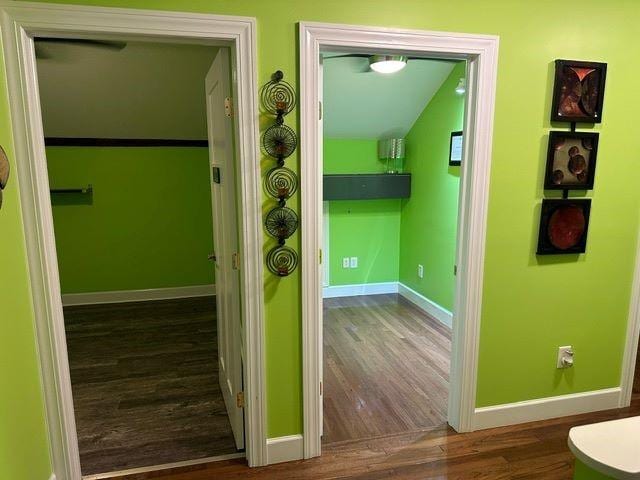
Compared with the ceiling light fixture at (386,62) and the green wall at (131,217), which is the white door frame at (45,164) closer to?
the ceiling light fixture at (386,62)

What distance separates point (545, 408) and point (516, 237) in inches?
40.7

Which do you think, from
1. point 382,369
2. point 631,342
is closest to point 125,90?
point 382,369

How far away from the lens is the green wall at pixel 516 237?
1.69 meters

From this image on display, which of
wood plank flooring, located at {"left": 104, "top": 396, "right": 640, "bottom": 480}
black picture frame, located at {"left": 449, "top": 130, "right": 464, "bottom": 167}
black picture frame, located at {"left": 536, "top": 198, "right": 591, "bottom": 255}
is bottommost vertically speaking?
wood plank flooring, located at {"left": 104, "top": 396, "right": 640, "bottom": 480}

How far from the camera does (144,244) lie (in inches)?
178

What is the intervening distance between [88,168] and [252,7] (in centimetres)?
321

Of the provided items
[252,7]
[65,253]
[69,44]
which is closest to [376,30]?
[252,7]

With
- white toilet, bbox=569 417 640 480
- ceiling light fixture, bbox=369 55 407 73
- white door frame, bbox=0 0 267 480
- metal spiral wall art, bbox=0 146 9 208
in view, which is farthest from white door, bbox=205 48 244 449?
white toilet, bbox=569 417 640 480

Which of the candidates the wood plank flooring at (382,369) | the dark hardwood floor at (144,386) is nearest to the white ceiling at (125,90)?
the dark hardwood floor at (144,386)

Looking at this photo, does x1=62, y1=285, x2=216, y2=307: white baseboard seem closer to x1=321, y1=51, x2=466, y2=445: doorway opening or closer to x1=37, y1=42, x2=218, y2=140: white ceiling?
x1=321, y1=51, x2=466, y2=445: doorway opening

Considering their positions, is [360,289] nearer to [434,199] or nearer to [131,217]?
[434,199]

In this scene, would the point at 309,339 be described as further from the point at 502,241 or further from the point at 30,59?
the point at 30,59

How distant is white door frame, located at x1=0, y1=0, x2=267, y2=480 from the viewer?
1593 millimetres

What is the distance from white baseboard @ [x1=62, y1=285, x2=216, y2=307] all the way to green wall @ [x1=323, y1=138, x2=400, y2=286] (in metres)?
1.46
